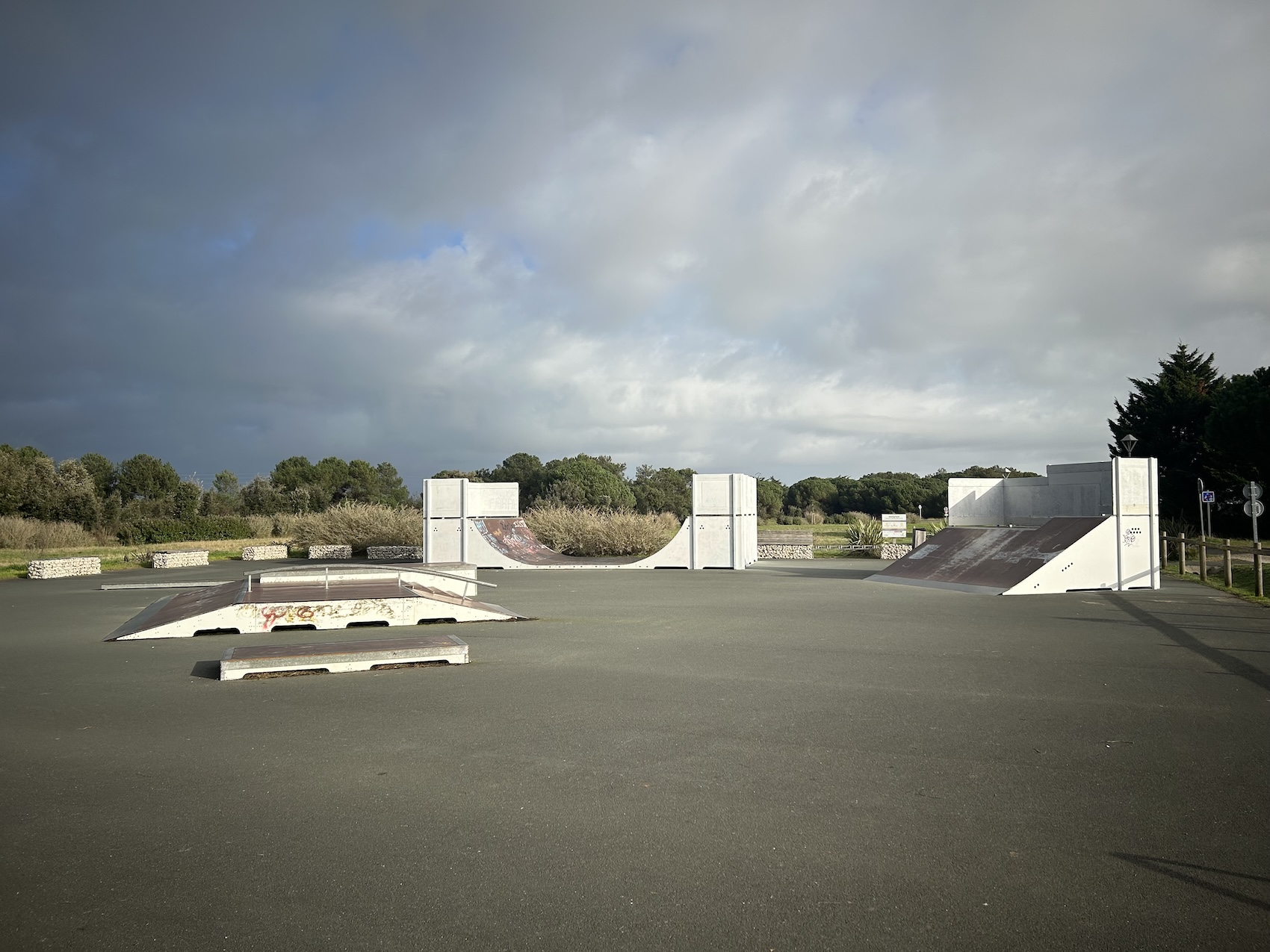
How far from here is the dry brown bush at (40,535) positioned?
100ft

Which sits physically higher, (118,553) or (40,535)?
(40,535)

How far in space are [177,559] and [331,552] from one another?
15.6 feet

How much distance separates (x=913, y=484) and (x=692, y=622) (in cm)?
5369

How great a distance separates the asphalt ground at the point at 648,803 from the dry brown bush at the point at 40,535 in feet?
89.0

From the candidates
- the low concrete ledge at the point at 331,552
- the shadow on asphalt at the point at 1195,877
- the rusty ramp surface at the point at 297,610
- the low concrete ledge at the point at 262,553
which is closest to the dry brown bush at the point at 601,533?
the low concrete ledge at the point at 331,552

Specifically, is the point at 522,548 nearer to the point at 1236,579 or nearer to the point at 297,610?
the point at 297,610

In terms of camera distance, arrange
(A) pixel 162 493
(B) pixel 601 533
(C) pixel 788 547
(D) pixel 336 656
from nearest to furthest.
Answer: (D) pixel 336 656 < (C) pixel 788 547 < (B) pixel 601 533 < (A) pixel 162 493

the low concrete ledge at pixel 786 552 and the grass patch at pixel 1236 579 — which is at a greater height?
the low concrete ledge at pixel 786 552

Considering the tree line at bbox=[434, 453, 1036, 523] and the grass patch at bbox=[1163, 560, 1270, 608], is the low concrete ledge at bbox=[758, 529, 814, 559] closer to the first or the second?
the grass patch at bbox=[1163, 560, 1270, 608]

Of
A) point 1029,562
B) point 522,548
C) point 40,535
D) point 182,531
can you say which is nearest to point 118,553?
point 182,531

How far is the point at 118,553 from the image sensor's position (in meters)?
29.0

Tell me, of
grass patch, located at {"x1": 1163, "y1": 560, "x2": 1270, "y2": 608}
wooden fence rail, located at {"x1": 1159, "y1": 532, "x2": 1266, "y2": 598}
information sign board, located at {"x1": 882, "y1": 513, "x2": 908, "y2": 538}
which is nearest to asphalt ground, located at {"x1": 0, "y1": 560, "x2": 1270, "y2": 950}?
wooden fence rail, located at {"x1": 1159, "y1": 532, "x2": 1266, "y2": 598}

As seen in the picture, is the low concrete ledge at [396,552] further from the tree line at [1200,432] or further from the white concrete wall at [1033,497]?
the tree line at [1200,432]

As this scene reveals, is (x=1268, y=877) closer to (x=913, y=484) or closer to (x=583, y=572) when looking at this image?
(x=583, y=572)
